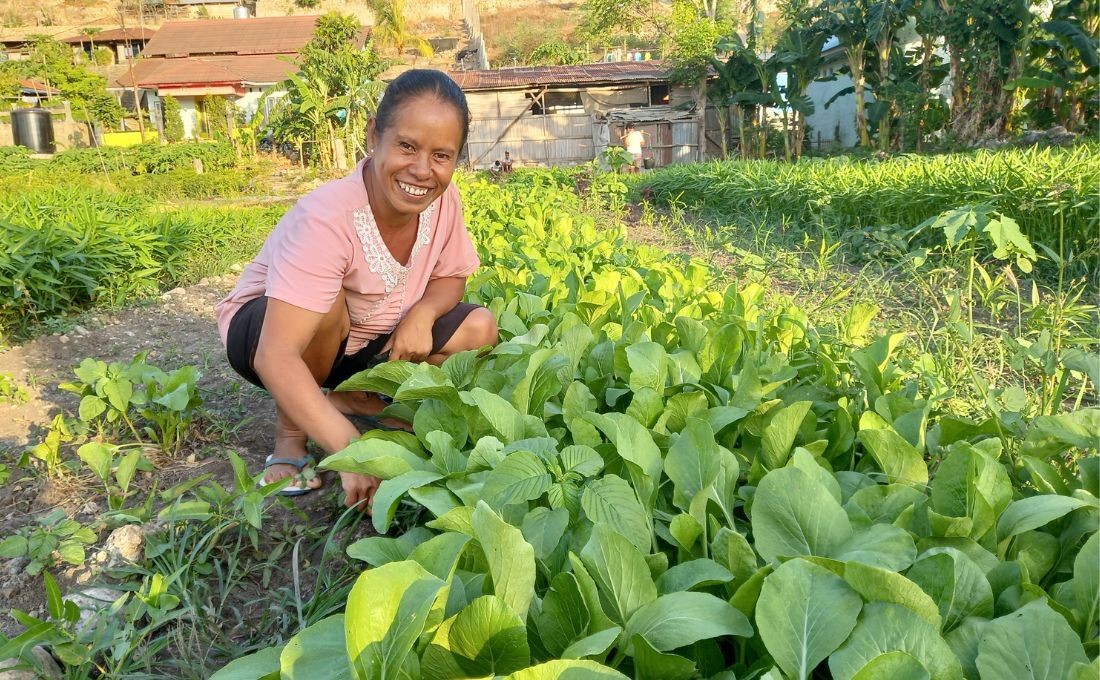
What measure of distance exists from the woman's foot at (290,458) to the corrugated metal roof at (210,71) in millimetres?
24447

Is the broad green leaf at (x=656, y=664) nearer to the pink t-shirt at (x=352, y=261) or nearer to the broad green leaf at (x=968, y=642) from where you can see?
the broad green leaf at (x=968, y=642)

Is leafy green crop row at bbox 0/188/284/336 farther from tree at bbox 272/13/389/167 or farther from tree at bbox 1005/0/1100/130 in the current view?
tree at bbox 1005/0/1100/130

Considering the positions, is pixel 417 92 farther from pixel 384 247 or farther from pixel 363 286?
pixel 363 286

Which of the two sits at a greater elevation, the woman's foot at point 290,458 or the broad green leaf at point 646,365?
the broad green leaf at point 646,365

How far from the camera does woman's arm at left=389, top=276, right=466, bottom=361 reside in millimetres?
2342

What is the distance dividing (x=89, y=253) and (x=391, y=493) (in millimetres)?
4521

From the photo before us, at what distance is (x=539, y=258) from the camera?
10.7 feet

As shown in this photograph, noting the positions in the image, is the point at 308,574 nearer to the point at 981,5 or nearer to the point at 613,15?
the point at 981,5

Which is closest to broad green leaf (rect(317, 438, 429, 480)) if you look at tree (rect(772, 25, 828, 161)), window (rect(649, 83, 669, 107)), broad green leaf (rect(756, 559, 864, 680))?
broad green leaf (rect(756, 559, 864, 680))

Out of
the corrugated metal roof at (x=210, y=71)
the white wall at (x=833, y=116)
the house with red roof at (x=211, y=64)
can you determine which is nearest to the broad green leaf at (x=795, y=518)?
the white wall at (x=833, y=116)

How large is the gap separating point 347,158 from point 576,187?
1011 centimetres


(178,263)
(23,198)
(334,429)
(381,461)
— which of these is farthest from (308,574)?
(23,198)

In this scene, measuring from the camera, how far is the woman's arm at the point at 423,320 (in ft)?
7.68

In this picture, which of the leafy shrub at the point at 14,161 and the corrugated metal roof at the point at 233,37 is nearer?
the leafy shrub at the point at 14,161
